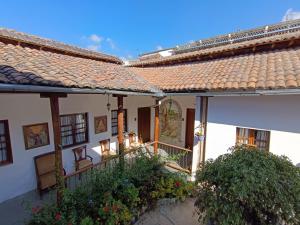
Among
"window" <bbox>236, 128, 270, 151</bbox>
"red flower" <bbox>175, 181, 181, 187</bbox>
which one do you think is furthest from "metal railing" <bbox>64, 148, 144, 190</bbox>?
"window" <bbox>236, 128, 270, 151</bbox>

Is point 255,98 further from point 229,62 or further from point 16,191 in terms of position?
point 16,191

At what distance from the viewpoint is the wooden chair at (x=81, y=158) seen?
6.86 metres

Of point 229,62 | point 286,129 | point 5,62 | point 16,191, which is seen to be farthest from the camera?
point 229,62

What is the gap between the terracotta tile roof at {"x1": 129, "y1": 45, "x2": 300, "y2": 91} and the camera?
457 cm

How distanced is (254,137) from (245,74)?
1894 millimetres

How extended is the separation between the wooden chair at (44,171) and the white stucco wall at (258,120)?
524 centimetres

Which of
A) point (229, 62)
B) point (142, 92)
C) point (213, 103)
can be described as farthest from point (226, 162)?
point (229, 62)

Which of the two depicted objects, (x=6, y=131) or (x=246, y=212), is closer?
(x=246, y=212)

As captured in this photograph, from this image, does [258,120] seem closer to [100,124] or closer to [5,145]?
[100,124]

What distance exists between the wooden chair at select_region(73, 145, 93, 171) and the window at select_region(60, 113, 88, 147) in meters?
0.29

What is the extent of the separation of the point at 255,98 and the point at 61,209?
5634mm

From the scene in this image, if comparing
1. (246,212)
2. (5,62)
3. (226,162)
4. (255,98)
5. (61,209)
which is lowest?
(61,209)

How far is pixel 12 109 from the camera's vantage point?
209 inches

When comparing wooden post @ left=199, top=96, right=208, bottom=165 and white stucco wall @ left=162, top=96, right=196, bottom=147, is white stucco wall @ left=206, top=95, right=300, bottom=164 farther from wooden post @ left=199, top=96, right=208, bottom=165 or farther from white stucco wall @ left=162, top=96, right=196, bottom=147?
white stucco wall @ left=162, top=96, right=196, bottom=147
